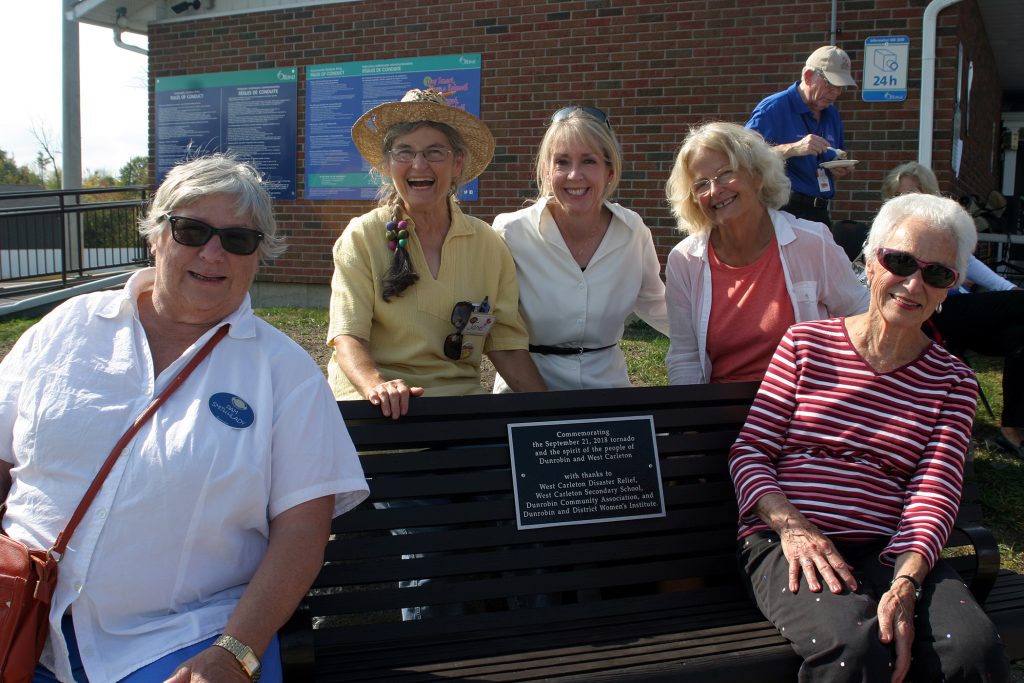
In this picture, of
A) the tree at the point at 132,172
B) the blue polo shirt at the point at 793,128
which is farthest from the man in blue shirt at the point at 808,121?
the tree at the point at 132,172

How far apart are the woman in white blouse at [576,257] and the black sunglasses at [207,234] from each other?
4.92 feet

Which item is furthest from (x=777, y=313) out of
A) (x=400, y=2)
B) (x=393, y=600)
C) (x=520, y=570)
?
(x=400, y=2)

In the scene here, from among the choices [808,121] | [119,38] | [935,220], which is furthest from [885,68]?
[119,38]

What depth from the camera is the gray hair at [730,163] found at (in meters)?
3.41

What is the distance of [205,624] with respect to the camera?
2051 millimetres

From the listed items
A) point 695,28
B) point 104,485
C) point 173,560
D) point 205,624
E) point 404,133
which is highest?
point 695,28

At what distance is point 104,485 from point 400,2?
864cm

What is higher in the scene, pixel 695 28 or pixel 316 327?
pixel 695 28

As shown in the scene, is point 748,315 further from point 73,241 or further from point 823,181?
point 73,241

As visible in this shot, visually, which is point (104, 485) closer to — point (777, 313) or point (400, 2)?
point (777, 313)

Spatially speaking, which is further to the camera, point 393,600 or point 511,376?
point 511,376

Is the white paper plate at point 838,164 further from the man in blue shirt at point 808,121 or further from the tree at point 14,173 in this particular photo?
the tree at point 14,173

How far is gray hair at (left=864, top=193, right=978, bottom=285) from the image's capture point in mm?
2689

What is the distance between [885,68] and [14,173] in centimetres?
3782
